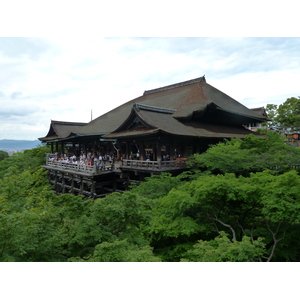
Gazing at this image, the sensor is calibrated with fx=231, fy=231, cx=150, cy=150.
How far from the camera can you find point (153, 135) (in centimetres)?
1620

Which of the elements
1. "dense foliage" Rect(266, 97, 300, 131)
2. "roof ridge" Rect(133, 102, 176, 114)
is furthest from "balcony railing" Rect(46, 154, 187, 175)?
"dense foliage" Rect(266, 97, 300, 131)

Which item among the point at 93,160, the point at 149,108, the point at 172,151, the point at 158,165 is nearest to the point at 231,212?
the point at 158,165

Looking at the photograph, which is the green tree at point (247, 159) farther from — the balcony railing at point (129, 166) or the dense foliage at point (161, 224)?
the dense foliage at point (161, 224)

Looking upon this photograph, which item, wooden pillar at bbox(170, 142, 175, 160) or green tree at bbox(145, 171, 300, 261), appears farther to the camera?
wooden pillar at bbox(170, 142, 175, 160)

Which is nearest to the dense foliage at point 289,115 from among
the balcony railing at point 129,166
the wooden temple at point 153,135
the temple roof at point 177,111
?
the temple roof at point 177,111

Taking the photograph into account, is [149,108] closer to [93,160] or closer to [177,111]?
[177,111]

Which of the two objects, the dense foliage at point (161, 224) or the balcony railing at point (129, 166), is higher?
the balcony railing at point (129, 166)

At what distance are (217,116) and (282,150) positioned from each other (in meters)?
8.35

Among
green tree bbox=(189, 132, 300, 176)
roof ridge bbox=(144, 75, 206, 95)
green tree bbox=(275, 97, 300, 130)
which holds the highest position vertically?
roof ridge bbox=(144, 75, 206, 95)

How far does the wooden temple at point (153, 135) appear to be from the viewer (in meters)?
16.5

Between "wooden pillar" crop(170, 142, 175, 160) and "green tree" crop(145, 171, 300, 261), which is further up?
"wooden pillar" crop(170, 142, 175, 160)

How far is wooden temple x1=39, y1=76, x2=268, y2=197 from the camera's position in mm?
16547

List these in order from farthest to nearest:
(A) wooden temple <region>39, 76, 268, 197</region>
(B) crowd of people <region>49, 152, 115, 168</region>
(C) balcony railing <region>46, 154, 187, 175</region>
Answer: (B) crowd of people <region>49, 152, 115, 168</region>, (A) wooden temple <region>39, 76, 268, 197</region>, (C) balcony railing <region>46, 154, 187, 175</region>

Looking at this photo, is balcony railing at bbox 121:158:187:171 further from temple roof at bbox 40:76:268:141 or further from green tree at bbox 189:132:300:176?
temple roof at bbox 40:76:268:141
